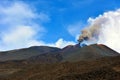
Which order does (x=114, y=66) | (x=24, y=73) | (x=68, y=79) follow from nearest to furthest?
(x=68, y=79)
(x=114, y=66)
(x=24, y=73)

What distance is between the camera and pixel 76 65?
128 meters

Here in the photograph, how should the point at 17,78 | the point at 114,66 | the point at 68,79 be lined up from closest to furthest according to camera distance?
the point at 68,79
the point at 114,66
the point at 17,78

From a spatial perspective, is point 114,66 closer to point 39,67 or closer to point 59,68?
point 59,68

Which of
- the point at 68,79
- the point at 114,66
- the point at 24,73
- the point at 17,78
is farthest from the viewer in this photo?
the point at 24,73

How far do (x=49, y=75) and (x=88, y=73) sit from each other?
18851 mm

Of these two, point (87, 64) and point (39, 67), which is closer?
point (87, 64)

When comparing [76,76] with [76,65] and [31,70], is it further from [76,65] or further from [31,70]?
[31,70]

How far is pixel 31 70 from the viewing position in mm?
136875

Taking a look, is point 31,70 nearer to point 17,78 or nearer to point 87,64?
point 17,78

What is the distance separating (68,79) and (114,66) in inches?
739

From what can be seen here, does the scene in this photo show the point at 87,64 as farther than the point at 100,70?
Yes

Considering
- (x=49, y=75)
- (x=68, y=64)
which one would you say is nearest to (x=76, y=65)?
(x=68, y=64)

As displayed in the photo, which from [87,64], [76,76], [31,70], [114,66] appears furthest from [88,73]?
[31,70]

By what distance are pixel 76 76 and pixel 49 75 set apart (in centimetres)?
1823
